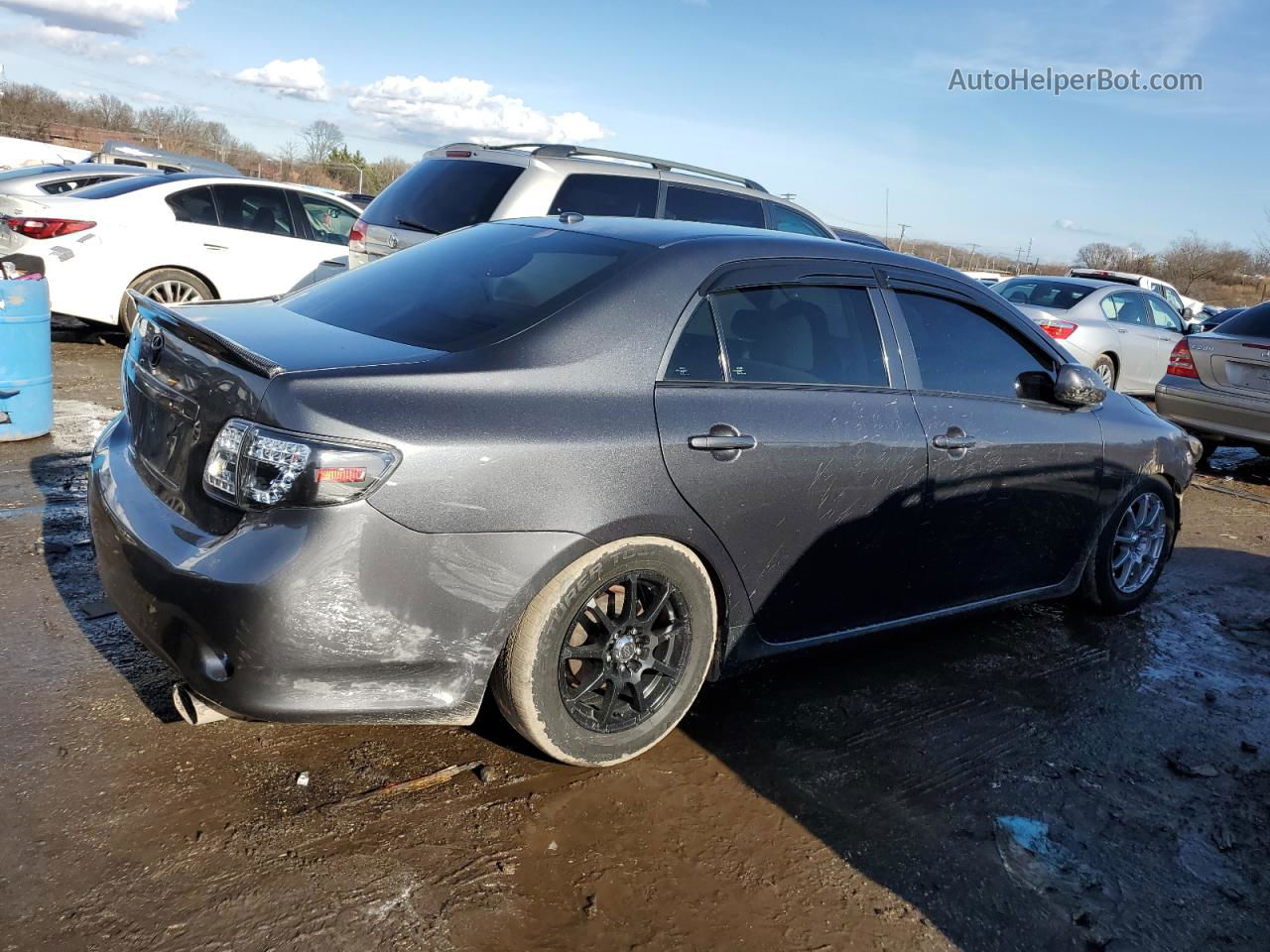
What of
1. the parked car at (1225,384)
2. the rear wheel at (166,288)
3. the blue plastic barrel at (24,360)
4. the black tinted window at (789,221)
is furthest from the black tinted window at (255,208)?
the parked car at (1225,384)

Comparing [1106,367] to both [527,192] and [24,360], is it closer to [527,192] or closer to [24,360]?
[527,192]

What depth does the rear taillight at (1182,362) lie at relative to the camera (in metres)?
8.88

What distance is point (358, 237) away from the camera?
741 centimetres

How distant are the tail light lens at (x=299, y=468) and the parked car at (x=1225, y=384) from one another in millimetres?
7889

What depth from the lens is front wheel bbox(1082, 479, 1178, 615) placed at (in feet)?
15.7

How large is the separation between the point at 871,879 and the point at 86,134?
45581 millimetres

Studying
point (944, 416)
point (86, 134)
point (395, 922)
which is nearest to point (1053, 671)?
point (944, 416)

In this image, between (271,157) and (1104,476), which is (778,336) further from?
(271,157)

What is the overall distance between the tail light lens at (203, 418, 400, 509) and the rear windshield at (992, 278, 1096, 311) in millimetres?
11323

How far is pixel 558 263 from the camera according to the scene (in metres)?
3.33

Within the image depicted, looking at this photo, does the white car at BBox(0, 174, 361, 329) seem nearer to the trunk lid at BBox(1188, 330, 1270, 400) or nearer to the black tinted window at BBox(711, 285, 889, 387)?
the black tinted window at BBox(711, 285, 889, 387)

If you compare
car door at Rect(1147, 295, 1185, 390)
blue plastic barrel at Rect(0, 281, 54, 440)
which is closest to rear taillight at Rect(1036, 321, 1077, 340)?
car door at Rect(1147, 295, 1185, 390)

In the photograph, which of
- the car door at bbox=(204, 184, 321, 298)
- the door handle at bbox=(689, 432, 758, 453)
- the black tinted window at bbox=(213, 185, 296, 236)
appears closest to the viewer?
the door handle at bbox=(689, 432, 758, 453)

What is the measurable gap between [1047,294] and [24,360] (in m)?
11.2
